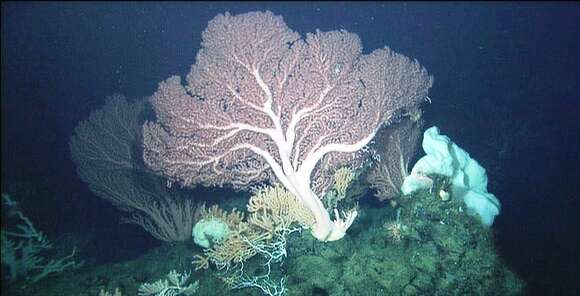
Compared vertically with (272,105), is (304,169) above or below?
below

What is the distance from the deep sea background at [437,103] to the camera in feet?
21.1

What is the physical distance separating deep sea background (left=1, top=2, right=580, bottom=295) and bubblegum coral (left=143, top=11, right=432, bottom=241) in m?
2.65

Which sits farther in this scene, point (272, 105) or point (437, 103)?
point (437, 103)

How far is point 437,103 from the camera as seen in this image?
12945 millimetres

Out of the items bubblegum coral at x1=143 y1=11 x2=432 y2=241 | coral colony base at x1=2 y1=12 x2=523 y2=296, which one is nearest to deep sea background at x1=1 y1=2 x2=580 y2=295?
coral colony base at x1=2 y1=12 x2=523 y2=296

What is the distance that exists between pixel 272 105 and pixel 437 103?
33.9 feet

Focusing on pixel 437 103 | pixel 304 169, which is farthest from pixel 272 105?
pixel 437 103

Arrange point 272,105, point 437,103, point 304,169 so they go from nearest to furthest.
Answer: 1. point 272,105
2. point 304,169
3. point 437,103

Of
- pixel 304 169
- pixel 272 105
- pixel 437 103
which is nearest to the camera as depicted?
pixel 272 105

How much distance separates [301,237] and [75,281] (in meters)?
4.01

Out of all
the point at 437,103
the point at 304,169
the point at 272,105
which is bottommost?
the point at 437,103

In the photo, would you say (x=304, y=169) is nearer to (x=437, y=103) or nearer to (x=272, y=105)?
(x=272, y=105)

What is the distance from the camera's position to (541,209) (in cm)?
651

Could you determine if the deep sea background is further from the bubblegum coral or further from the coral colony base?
the bubblegum coral
